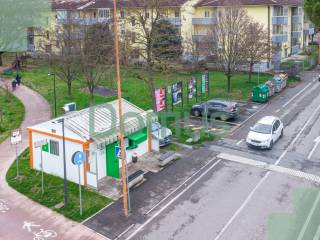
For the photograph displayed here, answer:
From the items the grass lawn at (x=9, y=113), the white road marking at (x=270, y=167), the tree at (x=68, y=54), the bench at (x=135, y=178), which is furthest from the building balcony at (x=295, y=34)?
the bench at (x=135, y=178)

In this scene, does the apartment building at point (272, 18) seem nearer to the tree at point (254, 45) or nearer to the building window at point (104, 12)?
the tree at point (254, 45)

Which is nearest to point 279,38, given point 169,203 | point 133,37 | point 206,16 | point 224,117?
point 206,16

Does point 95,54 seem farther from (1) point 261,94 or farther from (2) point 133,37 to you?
(1) point 261,94

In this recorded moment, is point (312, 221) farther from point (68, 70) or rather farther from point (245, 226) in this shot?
point (68, 70)

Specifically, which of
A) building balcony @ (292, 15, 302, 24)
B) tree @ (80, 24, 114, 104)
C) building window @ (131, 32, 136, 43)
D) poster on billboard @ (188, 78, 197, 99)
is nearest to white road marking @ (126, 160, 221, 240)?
poster on billboard @ (188, 78, 197, 99)

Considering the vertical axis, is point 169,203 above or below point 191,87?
below

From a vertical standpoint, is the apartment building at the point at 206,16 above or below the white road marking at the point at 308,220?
above
